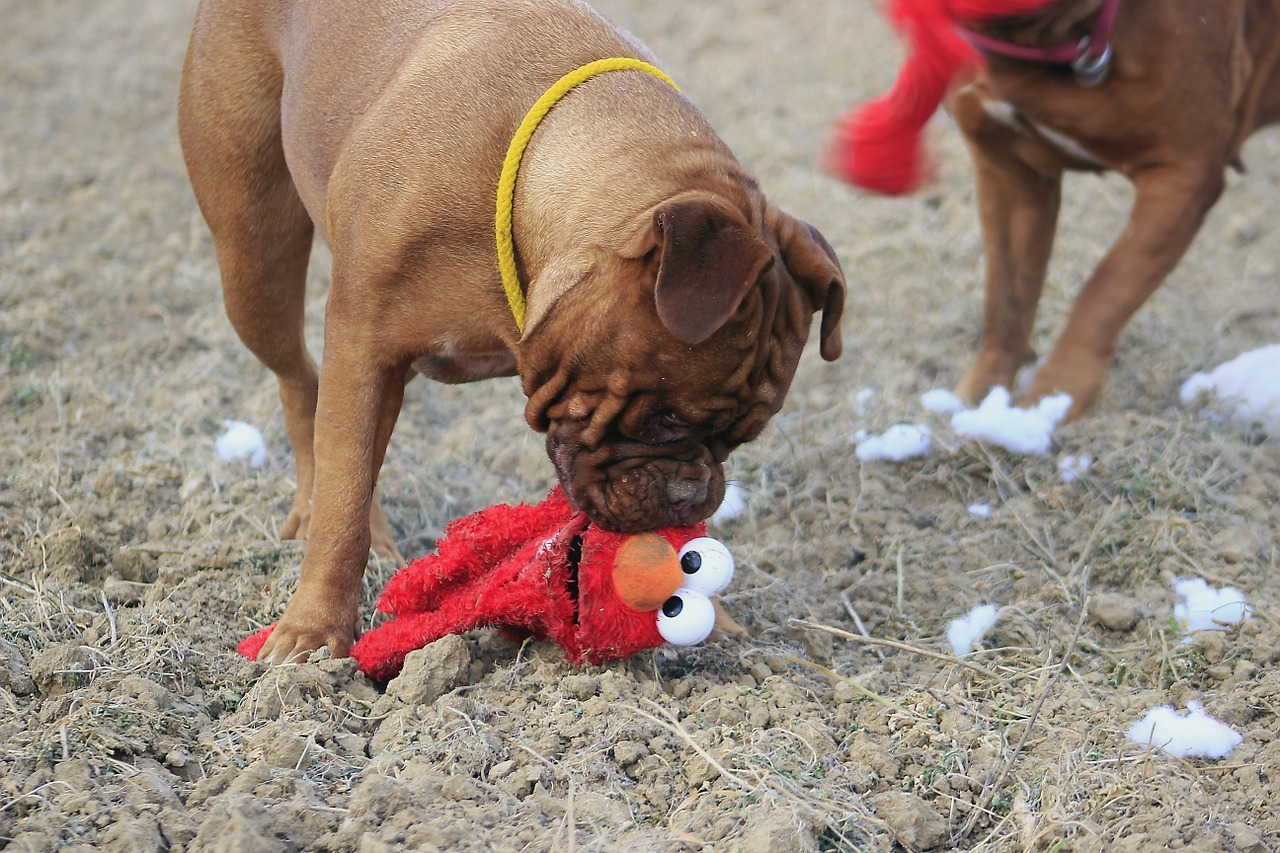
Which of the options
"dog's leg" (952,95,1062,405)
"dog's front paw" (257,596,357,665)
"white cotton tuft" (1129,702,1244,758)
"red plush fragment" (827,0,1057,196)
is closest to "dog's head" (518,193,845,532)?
"dog's front paw" (257,596,357,665)

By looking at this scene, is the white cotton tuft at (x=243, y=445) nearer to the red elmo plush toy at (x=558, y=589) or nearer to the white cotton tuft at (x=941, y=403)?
the red elmo plush toy at (x=558, y=589)

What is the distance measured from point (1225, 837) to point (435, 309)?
2227mm

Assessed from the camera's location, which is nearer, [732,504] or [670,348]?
[670,348]

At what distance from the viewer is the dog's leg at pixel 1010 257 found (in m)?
5.38

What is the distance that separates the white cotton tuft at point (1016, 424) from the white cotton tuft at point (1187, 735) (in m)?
1.62

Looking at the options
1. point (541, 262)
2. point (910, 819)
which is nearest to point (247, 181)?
point (541, 262)

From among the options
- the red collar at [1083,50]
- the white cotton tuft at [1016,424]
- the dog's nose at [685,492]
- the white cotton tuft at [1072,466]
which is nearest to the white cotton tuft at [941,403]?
the white cotton tuft at [1016,424]

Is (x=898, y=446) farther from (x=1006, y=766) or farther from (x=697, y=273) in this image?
(x=697, y=273)

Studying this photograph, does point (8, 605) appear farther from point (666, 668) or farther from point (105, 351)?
point (105, 351)

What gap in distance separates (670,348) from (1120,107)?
8.03ft

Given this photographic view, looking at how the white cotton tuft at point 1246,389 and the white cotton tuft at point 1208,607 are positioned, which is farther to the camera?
the white cotton tuft at point 1246,389

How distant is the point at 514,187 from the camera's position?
10.6 ft

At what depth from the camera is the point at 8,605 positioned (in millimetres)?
3523

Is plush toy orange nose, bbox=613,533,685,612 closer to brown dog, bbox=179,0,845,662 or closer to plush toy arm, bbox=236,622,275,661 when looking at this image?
brown dog, bbox=179,0,845,662
